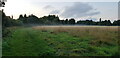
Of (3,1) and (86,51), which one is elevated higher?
(3,1)

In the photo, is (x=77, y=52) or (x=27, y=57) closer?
(x=27, y=57)

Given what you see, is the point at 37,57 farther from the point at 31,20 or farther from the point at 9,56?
the point at 31,20

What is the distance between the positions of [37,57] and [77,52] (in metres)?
3.09

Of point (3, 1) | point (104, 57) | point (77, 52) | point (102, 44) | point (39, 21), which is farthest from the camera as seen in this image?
point (39, 21)

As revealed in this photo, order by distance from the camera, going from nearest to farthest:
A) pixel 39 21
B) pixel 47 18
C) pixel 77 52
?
1. pixel 77 52
2. pixel 39 21
3. pixel 47 18

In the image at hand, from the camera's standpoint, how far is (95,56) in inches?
490

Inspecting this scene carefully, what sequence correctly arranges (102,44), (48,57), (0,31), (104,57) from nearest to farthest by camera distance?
(48,57) < (104,57) < (102,44) < (0,31)

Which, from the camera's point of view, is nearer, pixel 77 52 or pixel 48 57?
pixel 48 57

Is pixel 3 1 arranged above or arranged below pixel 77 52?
above

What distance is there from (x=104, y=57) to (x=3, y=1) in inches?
686

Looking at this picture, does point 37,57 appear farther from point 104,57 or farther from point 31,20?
point 31,20

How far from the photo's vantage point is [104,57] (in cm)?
1229

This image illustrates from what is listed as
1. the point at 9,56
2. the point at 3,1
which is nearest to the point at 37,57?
the point at 9,56

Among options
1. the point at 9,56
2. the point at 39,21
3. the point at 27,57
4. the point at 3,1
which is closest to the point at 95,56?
the point at 27,57
